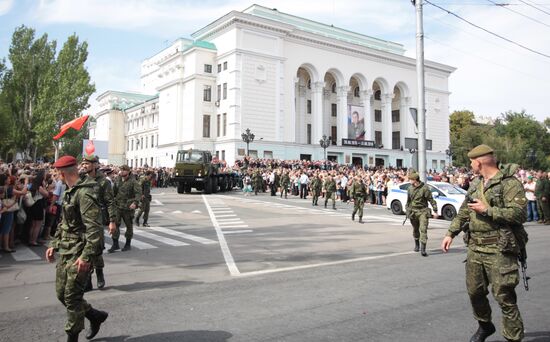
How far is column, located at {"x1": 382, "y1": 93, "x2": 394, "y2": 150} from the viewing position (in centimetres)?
6425

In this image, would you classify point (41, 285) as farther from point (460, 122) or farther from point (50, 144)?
Answer: point (460, 122)

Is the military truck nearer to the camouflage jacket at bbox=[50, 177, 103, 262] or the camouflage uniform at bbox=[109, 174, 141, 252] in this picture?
the camouflage uniform at bbox=[109, 174, 141, 252]

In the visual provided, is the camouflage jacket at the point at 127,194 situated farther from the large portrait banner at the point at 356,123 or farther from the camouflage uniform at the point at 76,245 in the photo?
the large portrait banner at the point at 356,123

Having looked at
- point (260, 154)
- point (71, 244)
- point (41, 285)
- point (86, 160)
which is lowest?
point (41, 285)

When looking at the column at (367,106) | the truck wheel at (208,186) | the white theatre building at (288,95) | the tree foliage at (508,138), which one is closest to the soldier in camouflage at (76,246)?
the truck wheel at (208,186)

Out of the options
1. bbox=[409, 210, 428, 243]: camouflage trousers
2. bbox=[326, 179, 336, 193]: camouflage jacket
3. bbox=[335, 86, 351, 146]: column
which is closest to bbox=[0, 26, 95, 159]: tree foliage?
bbox=[326, 179, 336, 193]: camouflage jacket

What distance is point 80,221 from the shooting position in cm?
456

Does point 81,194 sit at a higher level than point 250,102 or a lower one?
lower

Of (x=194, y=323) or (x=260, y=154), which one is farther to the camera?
(x=260, y=154)

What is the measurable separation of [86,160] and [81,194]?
2.36 metres

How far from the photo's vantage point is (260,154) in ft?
165

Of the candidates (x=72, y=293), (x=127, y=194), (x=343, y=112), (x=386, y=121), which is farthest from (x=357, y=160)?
(x=72, y=293)

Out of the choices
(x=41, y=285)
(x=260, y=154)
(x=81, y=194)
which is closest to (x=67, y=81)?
(x=260, y=154)

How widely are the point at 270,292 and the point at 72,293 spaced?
2.99 m
